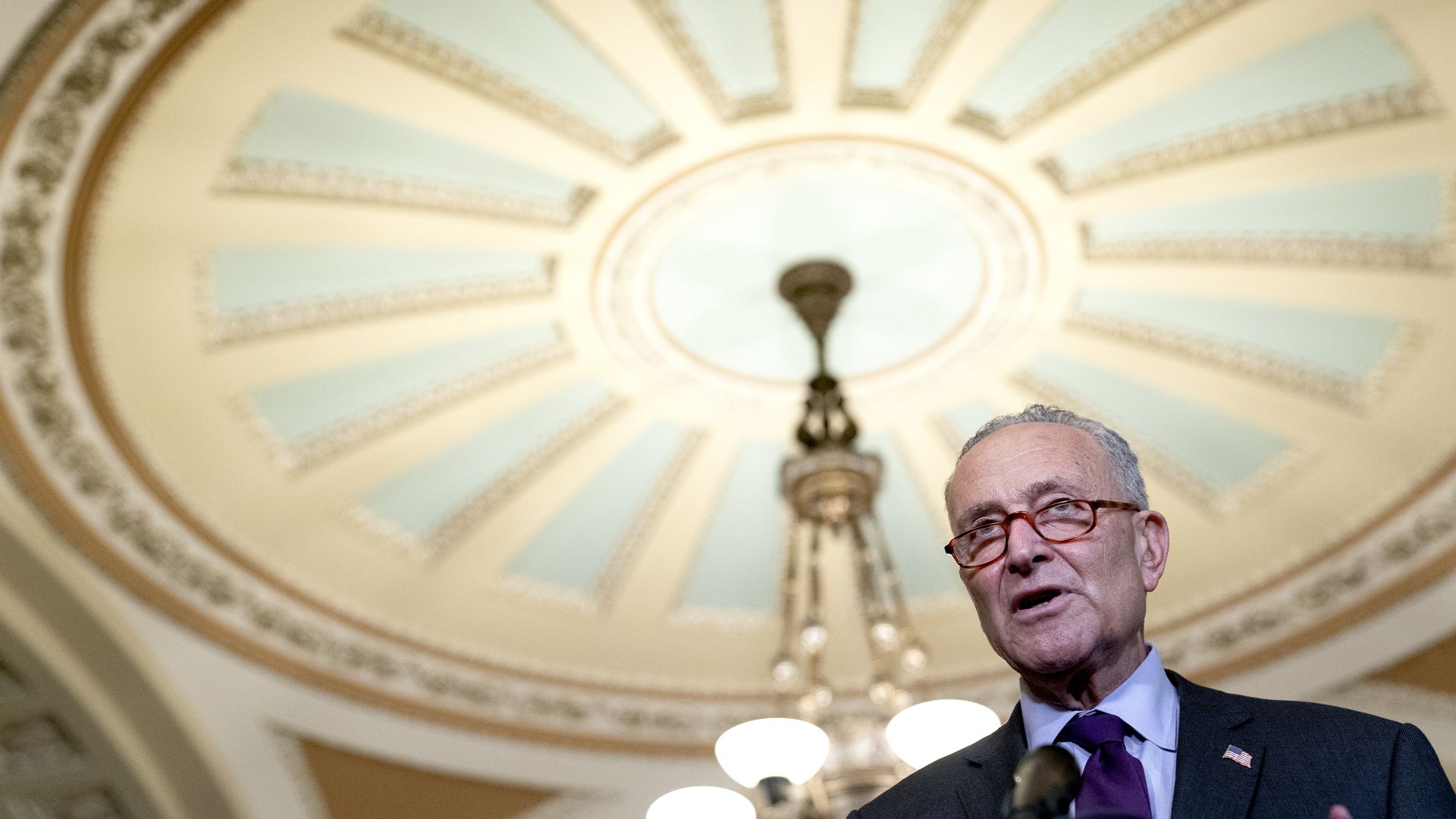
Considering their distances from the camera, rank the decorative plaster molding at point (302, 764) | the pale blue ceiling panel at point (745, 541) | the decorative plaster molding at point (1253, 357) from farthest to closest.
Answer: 1. the pale blue ceiling panel at point (745, 541)
2. the decorative plaster molding at point (302, 764)
3. the decorative plaster molding at point (1253, 357)

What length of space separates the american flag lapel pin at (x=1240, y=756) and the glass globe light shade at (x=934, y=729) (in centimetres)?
249

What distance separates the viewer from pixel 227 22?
12.1 feet

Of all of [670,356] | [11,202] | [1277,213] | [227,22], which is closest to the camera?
[227,22]

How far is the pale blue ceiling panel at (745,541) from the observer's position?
6008 millimetres

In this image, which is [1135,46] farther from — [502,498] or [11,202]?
[11,202]

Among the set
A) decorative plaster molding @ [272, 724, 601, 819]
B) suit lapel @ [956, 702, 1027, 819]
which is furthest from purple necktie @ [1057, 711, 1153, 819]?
decorative plaster molding @ [272, 724, 601, 819]

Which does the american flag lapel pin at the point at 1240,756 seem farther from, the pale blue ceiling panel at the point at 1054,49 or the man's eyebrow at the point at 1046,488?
the pale blue ceiling panel at the point at 1054,49

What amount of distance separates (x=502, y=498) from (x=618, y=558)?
29.2 inches

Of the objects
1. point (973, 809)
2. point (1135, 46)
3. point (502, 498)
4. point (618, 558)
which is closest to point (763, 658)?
point (618, 558)

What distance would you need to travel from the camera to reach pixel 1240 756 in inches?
55.7

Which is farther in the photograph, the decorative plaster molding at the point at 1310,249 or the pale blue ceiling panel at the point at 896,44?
the decorative plaster molding at the point at 1310,249

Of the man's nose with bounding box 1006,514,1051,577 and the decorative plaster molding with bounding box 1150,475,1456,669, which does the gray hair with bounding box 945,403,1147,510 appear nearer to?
the man's nose with bounding box 1006,514,1051,577

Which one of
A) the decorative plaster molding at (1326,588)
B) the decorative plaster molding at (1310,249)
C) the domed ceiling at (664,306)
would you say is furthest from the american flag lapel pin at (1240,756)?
the decorative plaster molding at (1326,588)

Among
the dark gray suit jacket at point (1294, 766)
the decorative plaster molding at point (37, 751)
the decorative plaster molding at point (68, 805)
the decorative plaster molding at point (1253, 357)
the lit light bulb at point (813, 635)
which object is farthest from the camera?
the decorative plaster molding at point (68, 805)
